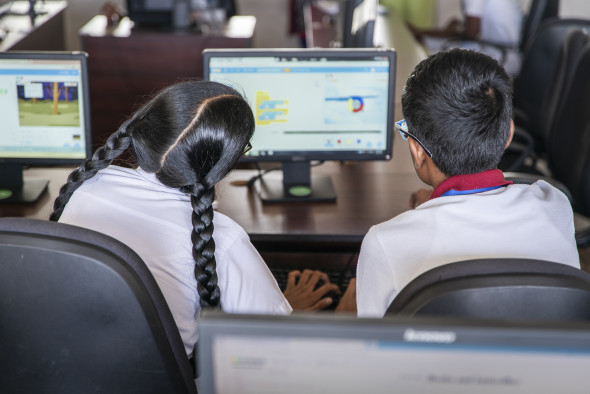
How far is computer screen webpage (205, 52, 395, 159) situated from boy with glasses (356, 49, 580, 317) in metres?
0.60

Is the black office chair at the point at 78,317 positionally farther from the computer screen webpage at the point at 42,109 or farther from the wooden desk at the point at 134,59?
the wooden desk at the point at 134,59

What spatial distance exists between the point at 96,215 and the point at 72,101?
66 cm

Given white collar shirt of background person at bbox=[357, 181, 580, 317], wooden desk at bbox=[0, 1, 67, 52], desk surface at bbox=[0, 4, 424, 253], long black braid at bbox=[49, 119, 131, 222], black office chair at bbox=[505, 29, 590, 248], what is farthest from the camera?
wooden desk at bbox=[0, 1, 67, 52]

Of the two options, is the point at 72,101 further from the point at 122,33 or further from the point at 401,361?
the point at 122,33

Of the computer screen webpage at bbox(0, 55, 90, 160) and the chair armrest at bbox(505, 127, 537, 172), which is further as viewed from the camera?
the chair armrest at bbox(505, 127, 537, 172)

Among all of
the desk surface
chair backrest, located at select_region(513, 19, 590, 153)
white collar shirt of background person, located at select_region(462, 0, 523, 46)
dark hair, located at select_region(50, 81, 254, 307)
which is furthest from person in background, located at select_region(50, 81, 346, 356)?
white collar shirt of background person, located at select_region(462, 0, 523, 46)

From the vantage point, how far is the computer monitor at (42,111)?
1.94 m

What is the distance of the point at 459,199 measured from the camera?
1295 mm

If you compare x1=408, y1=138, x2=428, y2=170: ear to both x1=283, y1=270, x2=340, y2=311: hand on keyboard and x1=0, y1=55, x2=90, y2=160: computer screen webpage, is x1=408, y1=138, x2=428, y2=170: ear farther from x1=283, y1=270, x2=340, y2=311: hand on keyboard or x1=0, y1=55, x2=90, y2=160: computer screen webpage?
x1=0, y1=55, x2=90, y2=160: computer screen webpage

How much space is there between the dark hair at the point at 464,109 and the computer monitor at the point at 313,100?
63 centimetres

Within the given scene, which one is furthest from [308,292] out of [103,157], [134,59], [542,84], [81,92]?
[134,59]

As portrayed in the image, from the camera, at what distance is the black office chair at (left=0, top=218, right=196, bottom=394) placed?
3.46 feet

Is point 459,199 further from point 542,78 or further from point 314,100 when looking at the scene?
point 542,78

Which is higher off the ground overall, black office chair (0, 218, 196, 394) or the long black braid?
the long black braid
